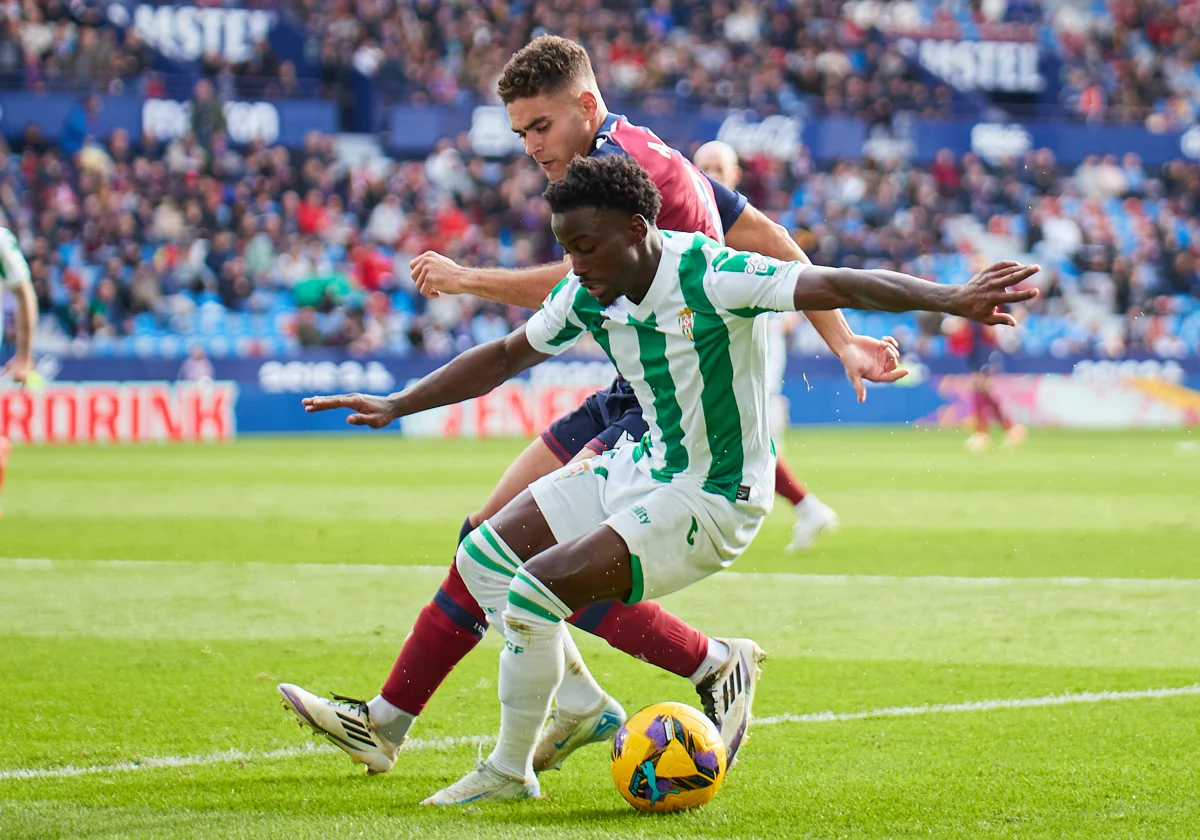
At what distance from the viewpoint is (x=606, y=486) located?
4.38m

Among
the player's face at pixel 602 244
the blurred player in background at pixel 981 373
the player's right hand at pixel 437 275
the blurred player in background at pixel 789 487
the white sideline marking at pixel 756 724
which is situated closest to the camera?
the player's face at pixel 602 244

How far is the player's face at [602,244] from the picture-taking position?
396cm

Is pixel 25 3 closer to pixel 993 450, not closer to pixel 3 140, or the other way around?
pixel 3 140

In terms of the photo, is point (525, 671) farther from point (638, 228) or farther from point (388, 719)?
point (638, 228)

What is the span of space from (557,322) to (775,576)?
14.7 feet

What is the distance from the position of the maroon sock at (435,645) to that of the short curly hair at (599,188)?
1.26 meters

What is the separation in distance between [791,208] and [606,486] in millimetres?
24767

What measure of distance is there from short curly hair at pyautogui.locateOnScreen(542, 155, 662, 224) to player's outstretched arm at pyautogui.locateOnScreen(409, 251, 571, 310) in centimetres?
73

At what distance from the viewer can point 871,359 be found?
4.36 meters

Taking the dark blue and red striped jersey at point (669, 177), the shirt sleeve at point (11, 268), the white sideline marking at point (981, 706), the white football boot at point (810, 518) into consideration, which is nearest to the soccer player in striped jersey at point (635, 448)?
the dark blue and red striped jersey at point (669, 177)

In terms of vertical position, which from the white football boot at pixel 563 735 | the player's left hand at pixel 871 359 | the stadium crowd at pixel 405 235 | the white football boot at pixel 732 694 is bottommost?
the stadium crowd at pixel 405 235

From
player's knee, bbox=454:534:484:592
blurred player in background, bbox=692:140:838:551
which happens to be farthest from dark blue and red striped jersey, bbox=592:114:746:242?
blurred player in background, bbox=692:140:838:551

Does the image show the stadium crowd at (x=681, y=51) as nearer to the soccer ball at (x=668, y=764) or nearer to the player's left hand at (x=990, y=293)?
the soccer ball at (x=668, y=764)

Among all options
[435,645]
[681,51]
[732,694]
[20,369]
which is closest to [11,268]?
[20,369]
